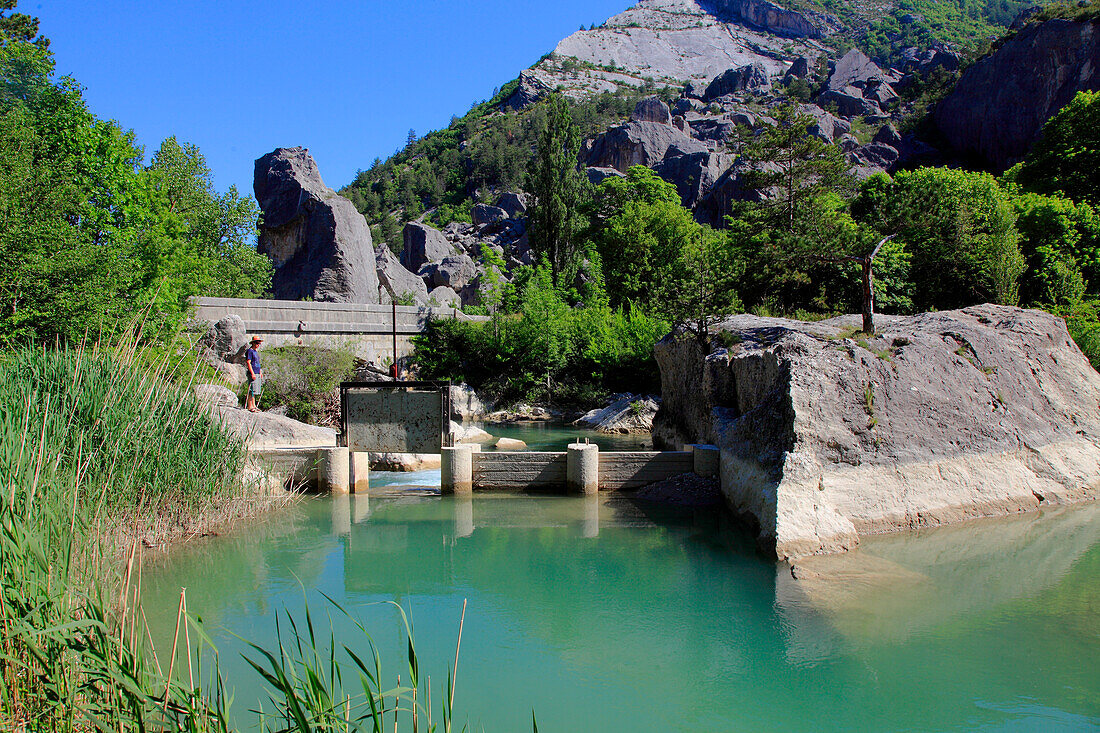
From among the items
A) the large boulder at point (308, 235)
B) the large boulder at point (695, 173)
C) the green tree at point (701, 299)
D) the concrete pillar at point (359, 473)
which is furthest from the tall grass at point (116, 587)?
the large boulder at point (695, 173)

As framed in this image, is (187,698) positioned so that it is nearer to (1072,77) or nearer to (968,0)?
(1072,77)

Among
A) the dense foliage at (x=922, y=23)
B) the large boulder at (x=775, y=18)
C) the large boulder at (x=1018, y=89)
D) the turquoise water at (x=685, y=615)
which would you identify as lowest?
the turquoise water at (x=685, y=615)

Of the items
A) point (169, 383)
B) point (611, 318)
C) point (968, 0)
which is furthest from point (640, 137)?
point (968, 0)

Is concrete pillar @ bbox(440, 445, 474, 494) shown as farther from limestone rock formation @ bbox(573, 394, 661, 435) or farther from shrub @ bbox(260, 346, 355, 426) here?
shrub @ bbox(260, 346, 355, 426)

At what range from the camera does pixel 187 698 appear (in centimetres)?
285

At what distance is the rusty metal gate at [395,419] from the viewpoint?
13.6 m

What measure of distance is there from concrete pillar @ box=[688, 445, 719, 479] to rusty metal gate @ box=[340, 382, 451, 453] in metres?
4.95

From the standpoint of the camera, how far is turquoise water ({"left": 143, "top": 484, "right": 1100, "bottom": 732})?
5.57 metres

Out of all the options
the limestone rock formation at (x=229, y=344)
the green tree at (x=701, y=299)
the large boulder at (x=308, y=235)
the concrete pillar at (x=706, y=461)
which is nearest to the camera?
the concrete pillar at (x=706, y=461)

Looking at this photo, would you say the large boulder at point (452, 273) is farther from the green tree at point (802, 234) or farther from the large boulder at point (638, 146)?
the large boulder at point (638, 146)

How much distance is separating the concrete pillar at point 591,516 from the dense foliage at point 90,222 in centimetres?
699

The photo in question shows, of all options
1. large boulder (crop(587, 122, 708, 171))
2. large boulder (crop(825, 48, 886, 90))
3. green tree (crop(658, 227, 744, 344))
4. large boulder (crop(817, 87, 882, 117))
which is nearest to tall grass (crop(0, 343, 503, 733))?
green tree (crop(658, 227, 744, 344))

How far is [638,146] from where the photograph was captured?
205 feet

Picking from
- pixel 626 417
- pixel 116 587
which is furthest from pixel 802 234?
pixel 116 587
